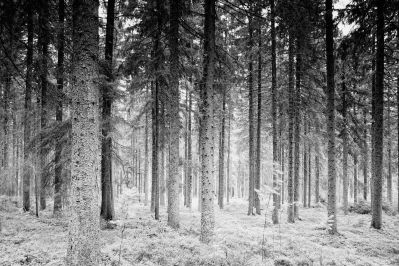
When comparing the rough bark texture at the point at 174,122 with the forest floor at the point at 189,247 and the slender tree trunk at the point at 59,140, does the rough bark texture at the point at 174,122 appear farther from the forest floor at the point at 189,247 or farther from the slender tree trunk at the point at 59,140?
the slender tree trunk at the point at 59,140

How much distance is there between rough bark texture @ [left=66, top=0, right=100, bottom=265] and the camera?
14.1 ft

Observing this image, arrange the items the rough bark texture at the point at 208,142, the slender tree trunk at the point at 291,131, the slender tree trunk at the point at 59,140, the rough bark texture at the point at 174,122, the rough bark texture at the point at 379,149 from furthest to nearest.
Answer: the slender tree trunk at the point at 291,131
the rough bark texture at the point at 379,149
the rough bark texture at the point at 174,122
the rough bark texture at the point at 208,142
the slender tree trunk at the point at 59,140

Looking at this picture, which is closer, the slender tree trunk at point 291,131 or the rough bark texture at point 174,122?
the rough bark texture at point 174,122

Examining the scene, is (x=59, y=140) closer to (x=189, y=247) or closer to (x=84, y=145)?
(x=84, y=145)

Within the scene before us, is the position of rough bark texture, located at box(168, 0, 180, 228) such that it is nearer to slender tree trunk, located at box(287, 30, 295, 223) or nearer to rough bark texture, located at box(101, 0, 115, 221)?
rough bark texture, located at box(101, 0, 115, 221)

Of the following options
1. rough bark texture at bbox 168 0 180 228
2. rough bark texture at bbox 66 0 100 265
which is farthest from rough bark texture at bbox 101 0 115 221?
rough bark texture at bbox 66 0 100 265

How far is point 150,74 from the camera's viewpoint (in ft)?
38.7

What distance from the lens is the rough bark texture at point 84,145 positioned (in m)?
4.29

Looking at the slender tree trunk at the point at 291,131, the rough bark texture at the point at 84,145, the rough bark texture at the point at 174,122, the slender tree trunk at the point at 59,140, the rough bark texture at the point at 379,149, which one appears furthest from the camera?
the slender tree trunk at the point at 291,131

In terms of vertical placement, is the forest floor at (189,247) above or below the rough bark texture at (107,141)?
below

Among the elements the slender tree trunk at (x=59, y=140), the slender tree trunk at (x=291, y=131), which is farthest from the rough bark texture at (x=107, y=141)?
the slender tree trunk at (x=291, y=131)

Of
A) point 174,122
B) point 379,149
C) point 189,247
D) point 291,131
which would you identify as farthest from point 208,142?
point 379,149

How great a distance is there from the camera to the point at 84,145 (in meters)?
4.36

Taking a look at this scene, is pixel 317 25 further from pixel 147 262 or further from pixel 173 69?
pixel 147 262
